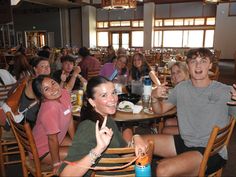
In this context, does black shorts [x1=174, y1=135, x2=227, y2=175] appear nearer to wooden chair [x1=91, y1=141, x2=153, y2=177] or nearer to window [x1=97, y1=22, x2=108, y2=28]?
wooden chair [x1=91, y1=141, x2=153, y2=177]

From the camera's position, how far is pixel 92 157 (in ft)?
3.56

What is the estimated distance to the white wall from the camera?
512 inches

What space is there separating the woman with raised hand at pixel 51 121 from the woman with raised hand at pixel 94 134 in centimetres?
46

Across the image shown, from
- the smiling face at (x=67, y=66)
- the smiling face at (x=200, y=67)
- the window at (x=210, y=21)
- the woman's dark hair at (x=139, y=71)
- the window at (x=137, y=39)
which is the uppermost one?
the window at (x=210, y=21)

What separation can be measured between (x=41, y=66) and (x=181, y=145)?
2.04 m

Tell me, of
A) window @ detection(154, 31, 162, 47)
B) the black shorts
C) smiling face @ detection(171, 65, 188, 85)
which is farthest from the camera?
window @ detection(154, 31, 162, 47)

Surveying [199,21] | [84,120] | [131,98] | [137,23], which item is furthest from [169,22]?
[84,120]

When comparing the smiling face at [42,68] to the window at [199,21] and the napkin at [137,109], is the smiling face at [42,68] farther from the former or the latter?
the window at [199,21]

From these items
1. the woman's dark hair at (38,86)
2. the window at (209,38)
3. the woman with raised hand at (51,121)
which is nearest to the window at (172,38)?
the window at (209,38)

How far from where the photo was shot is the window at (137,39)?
1516cm

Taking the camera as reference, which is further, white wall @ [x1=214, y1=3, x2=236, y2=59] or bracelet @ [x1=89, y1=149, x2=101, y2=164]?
white wall @ [x1=214, y1=3, x2=236, y2=59]

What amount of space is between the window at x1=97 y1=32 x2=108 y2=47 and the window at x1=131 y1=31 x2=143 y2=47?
1.91m

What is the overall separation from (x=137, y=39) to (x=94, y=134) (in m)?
14.6

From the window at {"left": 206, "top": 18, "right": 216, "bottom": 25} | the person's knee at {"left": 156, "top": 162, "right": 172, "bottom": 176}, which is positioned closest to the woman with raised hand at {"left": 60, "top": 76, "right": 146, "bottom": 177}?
the person's knee at {"left": 156, "top": 162, "right": 172, "bottom": 176}
